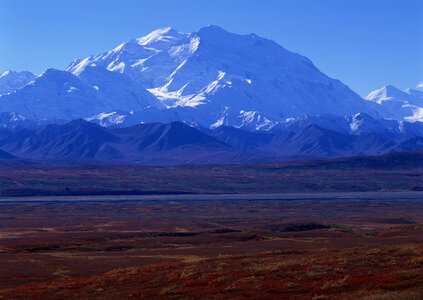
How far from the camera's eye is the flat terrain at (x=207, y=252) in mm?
33188

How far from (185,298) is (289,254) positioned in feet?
61.8

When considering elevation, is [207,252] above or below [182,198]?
above

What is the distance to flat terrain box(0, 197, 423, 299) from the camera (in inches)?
1307

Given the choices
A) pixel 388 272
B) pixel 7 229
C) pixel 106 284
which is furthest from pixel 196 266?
pixel 7 229

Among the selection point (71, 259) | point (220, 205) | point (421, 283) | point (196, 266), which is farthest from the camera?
point (220, 205)

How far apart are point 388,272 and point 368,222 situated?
6670 cm

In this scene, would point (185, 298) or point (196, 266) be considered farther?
point (196, 266)

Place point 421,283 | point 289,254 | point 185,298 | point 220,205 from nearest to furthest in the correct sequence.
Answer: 1. point 421,283
2. point 185,298
3. point 289,254
4. point 220,205

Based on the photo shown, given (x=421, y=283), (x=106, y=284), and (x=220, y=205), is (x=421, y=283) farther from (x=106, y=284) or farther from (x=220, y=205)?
(x=220, y=205)

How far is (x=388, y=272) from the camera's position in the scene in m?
33.7

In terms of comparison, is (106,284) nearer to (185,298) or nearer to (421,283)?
(185,298)

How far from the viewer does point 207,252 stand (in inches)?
2272

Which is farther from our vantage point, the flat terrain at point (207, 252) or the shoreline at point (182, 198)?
the shoreline at point (182, 198)

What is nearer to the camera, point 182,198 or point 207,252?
point 207,252
